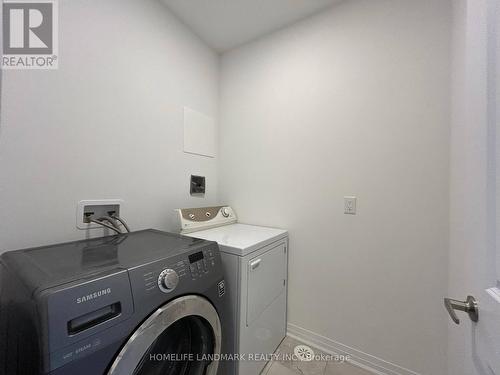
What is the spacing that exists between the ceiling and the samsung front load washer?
Result: 163 centimetres

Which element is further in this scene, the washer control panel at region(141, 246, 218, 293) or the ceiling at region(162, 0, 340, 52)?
the ceiling at region(162, 0, 340, 52)

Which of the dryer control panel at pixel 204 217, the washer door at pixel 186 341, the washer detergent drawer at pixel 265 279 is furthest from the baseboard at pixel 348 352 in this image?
the dryer control panel at pixel 204 217

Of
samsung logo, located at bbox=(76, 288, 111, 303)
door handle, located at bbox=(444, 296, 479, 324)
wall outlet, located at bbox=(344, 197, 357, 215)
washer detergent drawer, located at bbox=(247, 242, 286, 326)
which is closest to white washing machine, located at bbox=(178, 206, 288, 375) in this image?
washer detergent drawer, located at bbox=(247, 242, 286, 326)

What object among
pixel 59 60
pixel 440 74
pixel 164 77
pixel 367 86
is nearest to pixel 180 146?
pixel 164 77

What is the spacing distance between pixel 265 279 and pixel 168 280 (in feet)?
2.35

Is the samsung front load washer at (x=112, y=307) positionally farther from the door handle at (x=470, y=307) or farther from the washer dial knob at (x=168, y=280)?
the door handle at (x=470, y=307)

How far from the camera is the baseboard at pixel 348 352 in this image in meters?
1.20

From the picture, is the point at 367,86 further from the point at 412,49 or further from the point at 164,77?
the point at 164,77

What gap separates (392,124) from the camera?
121cm

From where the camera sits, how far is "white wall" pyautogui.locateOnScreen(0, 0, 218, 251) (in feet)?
2.93

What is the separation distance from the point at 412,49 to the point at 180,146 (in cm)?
163

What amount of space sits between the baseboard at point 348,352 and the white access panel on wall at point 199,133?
5.26ft

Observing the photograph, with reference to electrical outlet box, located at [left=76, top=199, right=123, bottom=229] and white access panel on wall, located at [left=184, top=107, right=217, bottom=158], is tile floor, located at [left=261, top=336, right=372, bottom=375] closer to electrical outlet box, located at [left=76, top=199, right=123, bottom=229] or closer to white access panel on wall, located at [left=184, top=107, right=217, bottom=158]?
electrical outlet box, located at [left=76, top=199, right=123, bottom=229]

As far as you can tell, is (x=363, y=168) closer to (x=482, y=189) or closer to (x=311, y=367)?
(x=482, y=189)
